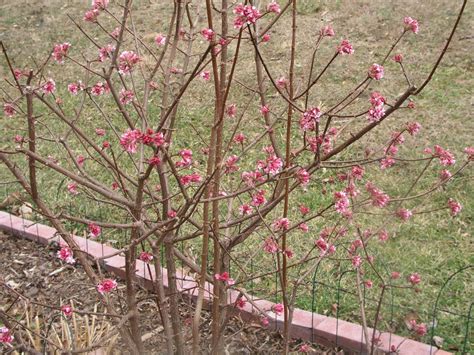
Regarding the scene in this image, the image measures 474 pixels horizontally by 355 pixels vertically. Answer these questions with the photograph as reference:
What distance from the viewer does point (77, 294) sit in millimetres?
3936

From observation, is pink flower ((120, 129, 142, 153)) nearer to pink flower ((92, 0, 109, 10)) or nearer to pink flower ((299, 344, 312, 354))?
pink flower ((92, 0, 109, 10))

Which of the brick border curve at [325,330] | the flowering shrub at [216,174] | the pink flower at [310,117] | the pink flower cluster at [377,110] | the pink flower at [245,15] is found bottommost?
the brick border curve at [325,330]

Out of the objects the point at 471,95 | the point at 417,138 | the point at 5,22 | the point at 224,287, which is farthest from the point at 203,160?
the point at 5,22

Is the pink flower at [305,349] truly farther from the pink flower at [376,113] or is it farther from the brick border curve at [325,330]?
the pink flower at [376,113]

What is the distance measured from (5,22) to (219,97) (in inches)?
323

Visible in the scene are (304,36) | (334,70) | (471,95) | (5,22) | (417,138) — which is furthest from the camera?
(5,22)

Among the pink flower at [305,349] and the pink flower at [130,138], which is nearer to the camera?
the pink flower at [130,138]

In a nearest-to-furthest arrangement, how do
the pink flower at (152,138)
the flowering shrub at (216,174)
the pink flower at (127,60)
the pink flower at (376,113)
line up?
the pink flower at (152,138)
the pink flower at (376,113)
the flowering shrub at (216,174)
the pink flower at (127,60)

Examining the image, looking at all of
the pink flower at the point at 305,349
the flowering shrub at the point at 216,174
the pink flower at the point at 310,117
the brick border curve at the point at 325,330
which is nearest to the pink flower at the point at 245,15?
the flowering shrub at the point at 216,174

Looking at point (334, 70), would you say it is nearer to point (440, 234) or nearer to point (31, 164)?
point (440, 234)

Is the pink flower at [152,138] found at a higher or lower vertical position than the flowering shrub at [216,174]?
higher

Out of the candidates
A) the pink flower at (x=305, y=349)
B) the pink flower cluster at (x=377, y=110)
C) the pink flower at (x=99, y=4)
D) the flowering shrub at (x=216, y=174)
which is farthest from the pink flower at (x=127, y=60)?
the pink flower at (x=305, y=349)

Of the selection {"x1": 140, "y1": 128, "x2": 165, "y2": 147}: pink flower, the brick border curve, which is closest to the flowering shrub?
{"x1": 140, "y1": 128, "x2": 165, "y2": 147}: pink flower

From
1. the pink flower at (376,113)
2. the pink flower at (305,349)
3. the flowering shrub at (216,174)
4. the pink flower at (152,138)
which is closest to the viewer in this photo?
the pink flower at (152,138)
